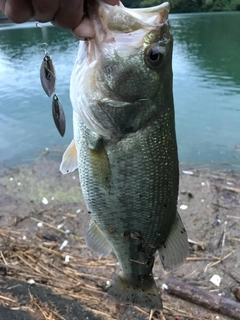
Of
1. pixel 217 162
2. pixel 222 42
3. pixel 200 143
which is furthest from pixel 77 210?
pixel 222 42

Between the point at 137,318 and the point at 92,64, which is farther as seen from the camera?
the point at 137,318

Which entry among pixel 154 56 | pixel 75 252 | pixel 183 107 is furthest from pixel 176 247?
pixel 183 107

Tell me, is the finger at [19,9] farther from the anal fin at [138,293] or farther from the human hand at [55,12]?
the anal fin at [138,293]

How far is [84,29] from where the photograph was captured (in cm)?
150

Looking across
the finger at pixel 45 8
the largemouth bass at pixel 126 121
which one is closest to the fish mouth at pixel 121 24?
the largemouth bass at pixel 126 121

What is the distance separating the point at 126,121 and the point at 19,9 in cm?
59

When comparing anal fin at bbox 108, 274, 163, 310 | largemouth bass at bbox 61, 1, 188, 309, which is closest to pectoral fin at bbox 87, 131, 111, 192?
largemouth bass at bbox 61, 1, 188, 309

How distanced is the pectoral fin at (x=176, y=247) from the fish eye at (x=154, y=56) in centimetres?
74

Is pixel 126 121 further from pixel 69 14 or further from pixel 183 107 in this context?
pixel 183 107

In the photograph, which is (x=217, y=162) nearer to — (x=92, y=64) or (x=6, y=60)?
(x=92, y=64)

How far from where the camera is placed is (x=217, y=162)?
7750 millimetres

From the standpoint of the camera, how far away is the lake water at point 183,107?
27.6 ft

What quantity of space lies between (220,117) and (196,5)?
5017 centimetres

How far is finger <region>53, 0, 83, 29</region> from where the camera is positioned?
1.37 m
